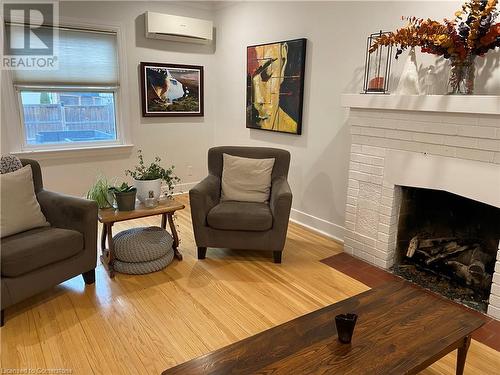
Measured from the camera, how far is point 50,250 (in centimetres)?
229

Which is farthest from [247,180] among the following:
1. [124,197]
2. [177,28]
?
[177,28]

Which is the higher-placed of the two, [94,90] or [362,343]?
[94,90]

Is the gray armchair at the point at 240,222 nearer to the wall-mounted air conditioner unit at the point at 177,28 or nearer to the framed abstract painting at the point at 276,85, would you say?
the framed abstract painting at the point at 276,85

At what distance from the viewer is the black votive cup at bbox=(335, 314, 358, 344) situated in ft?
4.83

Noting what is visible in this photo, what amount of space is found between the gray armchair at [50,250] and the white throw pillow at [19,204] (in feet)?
0.17

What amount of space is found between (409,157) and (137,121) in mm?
3221

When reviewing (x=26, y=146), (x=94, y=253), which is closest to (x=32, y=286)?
(x=94, y=253)

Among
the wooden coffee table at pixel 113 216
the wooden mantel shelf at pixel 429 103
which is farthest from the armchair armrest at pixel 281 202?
the wooden mantel shelf at pixel 429 103

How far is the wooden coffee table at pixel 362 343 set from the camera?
1.38 meters

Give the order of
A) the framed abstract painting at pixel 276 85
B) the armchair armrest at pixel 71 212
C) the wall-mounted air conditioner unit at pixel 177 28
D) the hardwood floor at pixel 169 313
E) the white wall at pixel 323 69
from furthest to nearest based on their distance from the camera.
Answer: the wall-mounted air conditioner unit at pixel 177 28 → the framed abstract painting at pixel 276 85 → the white wall at pixel 323 69 → the armchair armrest at pixel 71 212 → the hardwood floor at pixel 169 313

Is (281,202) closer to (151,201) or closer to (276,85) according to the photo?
(151,201)

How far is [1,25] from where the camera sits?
Answer: 3.58 meters

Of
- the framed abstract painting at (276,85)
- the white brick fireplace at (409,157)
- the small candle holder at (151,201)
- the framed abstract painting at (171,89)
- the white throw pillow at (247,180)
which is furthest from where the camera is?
the framed abstract painting at (171,89)

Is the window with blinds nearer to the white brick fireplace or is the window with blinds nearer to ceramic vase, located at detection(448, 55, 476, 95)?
the white brick fireplace
